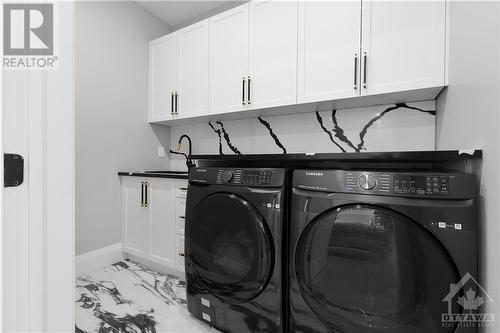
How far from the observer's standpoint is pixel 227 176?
4.25 ft

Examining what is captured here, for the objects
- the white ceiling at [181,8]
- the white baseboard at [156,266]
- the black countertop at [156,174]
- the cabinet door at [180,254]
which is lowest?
the white baseboard at [156,266]

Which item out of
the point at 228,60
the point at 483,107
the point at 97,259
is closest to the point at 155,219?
the point at 97,259

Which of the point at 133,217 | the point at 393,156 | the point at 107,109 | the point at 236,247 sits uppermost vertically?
the point at 107,109

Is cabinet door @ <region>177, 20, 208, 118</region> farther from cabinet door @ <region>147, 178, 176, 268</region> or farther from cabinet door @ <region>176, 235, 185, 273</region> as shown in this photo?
cabinet door @ <region>176, 235, 185, 273</region>

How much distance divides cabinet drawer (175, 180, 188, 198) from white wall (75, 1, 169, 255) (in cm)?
82

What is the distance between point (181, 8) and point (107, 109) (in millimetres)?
1340

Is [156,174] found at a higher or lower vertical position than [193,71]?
lower

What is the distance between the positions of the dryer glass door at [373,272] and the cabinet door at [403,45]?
105cm

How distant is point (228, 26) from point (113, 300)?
2.35 meters

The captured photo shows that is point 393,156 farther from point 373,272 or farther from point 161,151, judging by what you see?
point 161,151

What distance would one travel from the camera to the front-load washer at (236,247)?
1152mm

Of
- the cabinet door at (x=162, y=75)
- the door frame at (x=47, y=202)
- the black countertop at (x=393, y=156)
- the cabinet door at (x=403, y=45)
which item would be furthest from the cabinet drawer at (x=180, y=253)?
the cabinet door at (x=403, y=45)

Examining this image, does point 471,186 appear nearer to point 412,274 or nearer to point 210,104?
point 412,274

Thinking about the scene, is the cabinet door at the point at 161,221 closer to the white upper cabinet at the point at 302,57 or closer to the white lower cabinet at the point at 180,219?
the white lower cabinet at the point at 180,219
